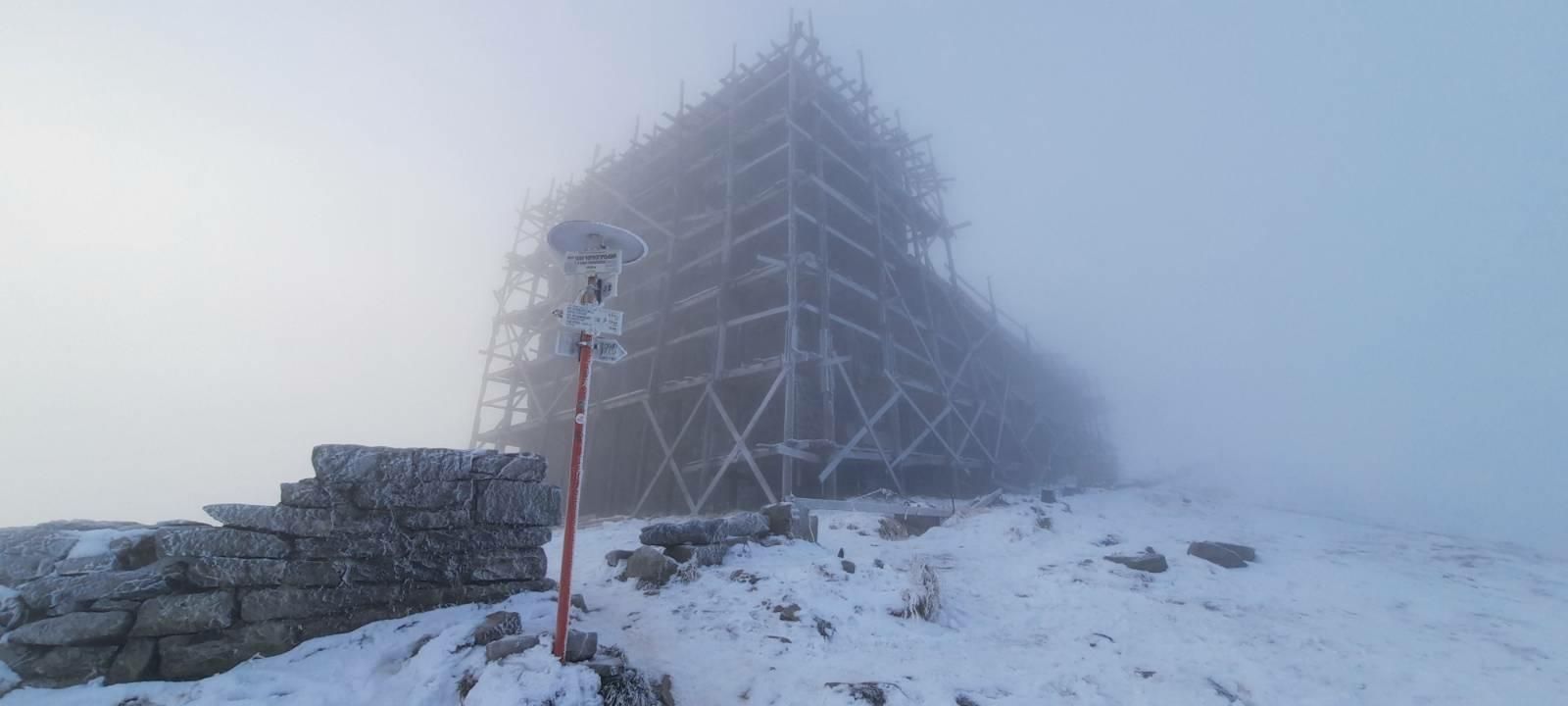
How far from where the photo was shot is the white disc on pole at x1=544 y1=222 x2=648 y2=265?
4695 mm

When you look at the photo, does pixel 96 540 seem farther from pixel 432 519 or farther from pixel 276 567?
pixel 432 519

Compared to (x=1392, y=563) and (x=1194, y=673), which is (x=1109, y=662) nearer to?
(x=1194, y=673)

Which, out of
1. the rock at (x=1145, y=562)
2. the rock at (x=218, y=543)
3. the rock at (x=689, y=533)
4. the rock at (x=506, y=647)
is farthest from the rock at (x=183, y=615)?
the rock at (x=1145, y=562)

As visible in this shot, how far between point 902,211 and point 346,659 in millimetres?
19857

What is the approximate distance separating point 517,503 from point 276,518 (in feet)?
5.68

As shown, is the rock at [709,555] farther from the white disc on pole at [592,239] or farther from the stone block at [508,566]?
the white disc on pole at [592,239]

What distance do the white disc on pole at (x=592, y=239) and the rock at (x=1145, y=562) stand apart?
24.0 ft

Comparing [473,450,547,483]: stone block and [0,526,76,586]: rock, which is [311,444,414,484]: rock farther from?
[0,526,76,586]: rock

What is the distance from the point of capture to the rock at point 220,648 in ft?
13.3

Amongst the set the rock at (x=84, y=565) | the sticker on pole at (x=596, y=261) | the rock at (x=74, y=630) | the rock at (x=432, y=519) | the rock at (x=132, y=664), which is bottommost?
the rock at (x=132, y=664)

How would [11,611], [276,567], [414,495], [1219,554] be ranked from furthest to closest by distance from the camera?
[1219,554] < [414,495] < [276,567] < [11,611]

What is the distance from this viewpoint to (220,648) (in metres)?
4.20

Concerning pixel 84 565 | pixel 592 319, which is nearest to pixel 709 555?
pixel 592 319

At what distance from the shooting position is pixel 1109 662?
4930 mm
